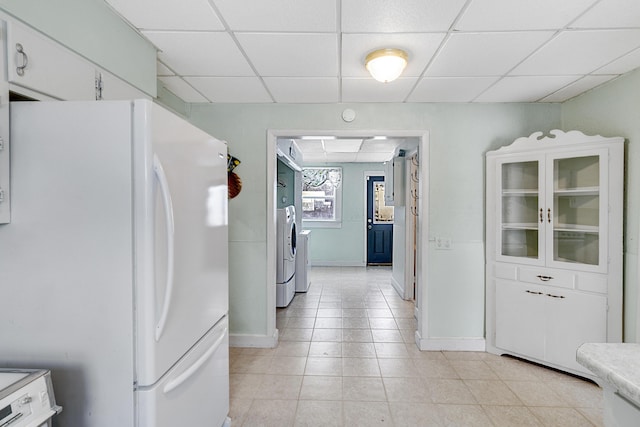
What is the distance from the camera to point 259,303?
10.6 ft

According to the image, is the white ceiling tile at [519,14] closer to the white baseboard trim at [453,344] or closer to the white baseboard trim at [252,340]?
the white baseboard trim at [453,344]

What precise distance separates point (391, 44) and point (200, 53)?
1.22m

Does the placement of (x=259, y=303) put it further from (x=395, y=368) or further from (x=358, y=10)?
(x=358, y=10)

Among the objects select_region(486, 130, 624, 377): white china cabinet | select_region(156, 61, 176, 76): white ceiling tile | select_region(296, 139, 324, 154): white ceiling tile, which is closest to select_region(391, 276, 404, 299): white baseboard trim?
select_region(486, 130, 624, 377): white china cabinet

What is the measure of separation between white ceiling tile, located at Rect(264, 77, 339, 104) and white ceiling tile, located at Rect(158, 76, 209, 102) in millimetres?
671

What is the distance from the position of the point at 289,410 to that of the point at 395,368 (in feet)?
3.31

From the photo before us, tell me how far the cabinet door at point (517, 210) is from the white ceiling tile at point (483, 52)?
0.90m

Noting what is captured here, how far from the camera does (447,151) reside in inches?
123

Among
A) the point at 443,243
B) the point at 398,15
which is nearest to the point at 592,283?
the point at 443,243

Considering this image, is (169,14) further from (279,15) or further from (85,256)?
(85,256)

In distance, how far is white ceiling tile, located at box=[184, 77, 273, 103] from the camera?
103 inches

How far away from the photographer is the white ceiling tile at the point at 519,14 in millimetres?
1628

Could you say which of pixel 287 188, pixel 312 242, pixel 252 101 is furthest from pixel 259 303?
pixel 312 242

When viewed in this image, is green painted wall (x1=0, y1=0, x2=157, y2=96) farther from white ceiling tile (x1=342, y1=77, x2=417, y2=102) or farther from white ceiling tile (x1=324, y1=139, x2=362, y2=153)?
white ceiling tile (x1=324, y1=139, x2=362, y2=153)
